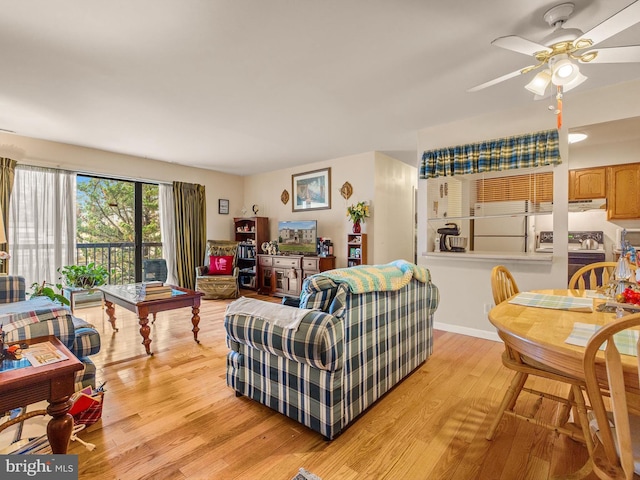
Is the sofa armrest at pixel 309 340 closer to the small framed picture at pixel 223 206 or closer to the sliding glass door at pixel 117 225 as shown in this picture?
the sliding glass door at pixel 117 225

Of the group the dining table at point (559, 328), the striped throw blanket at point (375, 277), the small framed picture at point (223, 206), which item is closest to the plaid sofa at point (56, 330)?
the striped throw blanket at point (375, 277)

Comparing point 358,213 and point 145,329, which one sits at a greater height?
point 358,213

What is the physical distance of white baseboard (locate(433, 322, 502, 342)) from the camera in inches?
131

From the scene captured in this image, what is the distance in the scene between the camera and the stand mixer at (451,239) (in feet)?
12.1

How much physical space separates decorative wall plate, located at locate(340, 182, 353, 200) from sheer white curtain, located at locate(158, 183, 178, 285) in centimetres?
308

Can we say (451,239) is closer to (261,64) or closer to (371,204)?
(371,204)

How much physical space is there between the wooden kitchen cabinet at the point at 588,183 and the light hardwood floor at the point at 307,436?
135 inches

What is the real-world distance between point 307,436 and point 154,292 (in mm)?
1980

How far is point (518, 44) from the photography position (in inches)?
64.9

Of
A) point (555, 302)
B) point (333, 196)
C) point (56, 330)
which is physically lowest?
point (56, 330)

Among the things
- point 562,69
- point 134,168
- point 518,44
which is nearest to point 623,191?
point 562,69

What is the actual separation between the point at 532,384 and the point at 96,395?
2.96m

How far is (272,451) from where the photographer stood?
5.33 ft

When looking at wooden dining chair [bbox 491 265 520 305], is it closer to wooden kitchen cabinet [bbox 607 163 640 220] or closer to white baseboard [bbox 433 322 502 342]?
white baseboard [bbox 433 322 502 342]
